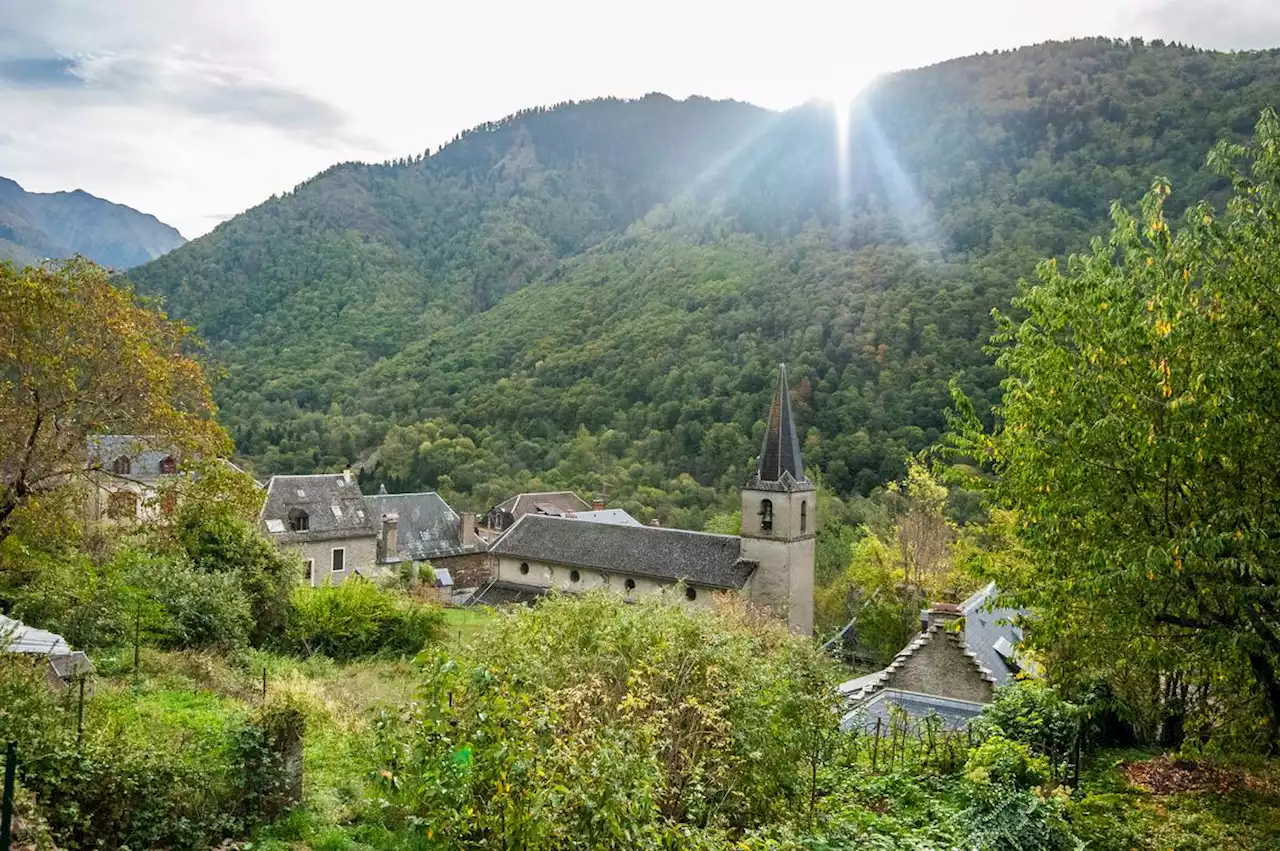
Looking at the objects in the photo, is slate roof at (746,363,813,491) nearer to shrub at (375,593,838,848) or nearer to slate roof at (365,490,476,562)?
slate roof at (365,490,476,562)

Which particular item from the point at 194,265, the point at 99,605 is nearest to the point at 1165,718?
the point at 99,605

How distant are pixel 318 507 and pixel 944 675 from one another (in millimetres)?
31067

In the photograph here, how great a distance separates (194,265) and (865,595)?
9507 cm

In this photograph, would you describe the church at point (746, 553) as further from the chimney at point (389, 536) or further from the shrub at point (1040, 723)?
the shrub at point (1040, 723)

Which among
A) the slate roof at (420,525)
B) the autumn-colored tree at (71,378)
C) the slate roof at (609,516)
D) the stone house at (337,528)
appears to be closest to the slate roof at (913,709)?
the autumn-colored tree at (71,378)

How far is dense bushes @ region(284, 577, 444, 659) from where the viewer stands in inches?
912

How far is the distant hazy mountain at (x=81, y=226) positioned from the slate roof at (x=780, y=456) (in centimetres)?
9949

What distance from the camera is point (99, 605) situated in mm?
16562

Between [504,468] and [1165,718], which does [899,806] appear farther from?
[504,468]

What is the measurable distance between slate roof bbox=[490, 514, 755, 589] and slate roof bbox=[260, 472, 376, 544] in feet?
23.1

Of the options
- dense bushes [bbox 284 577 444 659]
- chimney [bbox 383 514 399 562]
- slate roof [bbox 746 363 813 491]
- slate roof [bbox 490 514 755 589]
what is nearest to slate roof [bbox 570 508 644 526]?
slate roof [bbox 490 514 755 589]

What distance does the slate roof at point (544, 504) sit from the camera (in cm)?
5562

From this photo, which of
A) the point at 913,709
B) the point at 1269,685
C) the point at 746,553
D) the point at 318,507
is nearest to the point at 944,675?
the point at 913,709

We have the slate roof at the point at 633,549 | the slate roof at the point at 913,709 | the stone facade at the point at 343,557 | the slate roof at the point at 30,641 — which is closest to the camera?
the slate roof at the point at 30,641
